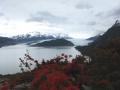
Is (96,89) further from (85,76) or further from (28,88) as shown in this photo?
(28,88)

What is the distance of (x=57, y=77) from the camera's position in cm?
1212

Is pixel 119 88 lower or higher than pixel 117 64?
lower

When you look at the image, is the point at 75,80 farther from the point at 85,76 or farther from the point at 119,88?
the point at 119,88

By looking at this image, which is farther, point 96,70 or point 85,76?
point 96,70

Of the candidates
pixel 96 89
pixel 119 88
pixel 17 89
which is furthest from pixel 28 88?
pixel 119 88

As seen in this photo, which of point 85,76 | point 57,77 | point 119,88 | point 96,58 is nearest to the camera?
point 57,77

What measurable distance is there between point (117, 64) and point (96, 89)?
2876 mm

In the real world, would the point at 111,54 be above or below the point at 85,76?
above

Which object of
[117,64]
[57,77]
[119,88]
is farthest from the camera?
[117,64]

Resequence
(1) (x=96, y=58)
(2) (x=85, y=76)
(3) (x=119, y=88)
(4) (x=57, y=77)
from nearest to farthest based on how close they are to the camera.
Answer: (4) (x=57, y=77)
(3) (x=119, y=88)
(2) (x=85, y=76)
(1) (x=96, y=58)

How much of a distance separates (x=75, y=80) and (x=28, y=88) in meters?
2.57

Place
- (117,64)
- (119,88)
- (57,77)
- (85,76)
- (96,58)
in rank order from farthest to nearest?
(96,58), (117,64), (85,76), (119,88), (57,77)

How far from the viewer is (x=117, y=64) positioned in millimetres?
16516

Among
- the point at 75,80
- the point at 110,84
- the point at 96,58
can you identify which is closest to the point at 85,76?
the point at 75,80
